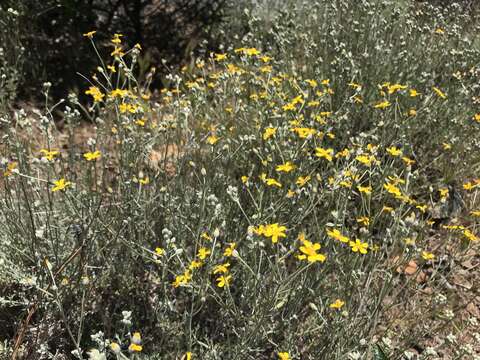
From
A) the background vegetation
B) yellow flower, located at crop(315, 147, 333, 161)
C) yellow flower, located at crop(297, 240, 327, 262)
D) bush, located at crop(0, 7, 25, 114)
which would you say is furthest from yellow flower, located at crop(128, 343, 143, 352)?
bush, located at crop(0, 7, 25, 114)

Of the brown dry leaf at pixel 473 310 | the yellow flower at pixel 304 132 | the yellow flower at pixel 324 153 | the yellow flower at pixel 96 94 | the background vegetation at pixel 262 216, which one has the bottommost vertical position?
the brown dry leaf at pixel 473 310

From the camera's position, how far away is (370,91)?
3324 mm

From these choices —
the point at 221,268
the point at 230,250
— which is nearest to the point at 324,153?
the point at 230,250

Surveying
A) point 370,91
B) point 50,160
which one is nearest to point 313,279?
point 50,160

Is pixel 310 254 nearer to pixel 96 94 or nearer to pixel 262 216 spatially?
pixel 262 216

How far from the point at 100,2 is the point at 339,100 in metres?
3.09

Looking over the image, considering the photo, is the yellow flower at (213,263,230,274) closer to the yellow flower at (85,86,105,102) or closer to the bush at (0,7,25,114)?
the yellow flower at (85,86,105,102)

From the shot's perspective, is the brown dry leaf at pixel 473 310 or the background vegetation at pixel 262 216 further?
the brown dry leaf at pixel 473 310

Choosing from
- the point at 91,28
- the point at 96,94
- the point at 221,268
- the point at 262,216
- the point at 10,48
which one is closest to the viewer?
the point at 221,268

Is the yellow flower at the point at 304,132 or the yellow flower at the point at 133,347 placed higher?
the yellow flower at the point at 304,132

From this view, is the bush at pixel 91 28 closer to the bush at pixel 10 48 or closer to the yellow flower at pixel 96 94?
the bush at pixel 10 48

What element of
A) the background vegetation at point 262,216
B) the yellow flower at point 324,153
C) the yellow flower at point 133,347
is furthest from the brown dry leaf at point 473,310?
the yellow flower at point 133,347

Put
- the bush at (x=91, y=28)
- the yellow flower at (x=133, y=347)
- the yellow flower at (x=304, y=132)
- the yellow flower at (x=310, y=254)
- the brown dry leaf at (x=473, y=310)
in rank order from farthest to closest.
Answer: the bush at (x=91, y=28) → the brown dry leaf at (x=473, y=310) → the yellow flower at (x=304, y=132) → the yellow flower at (x=310, y=254) → the yellow flower at (x=133, y=347)

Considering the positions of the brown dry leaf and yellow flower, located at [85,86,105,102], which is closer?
yellow flower, located at [85,86,105,102]
